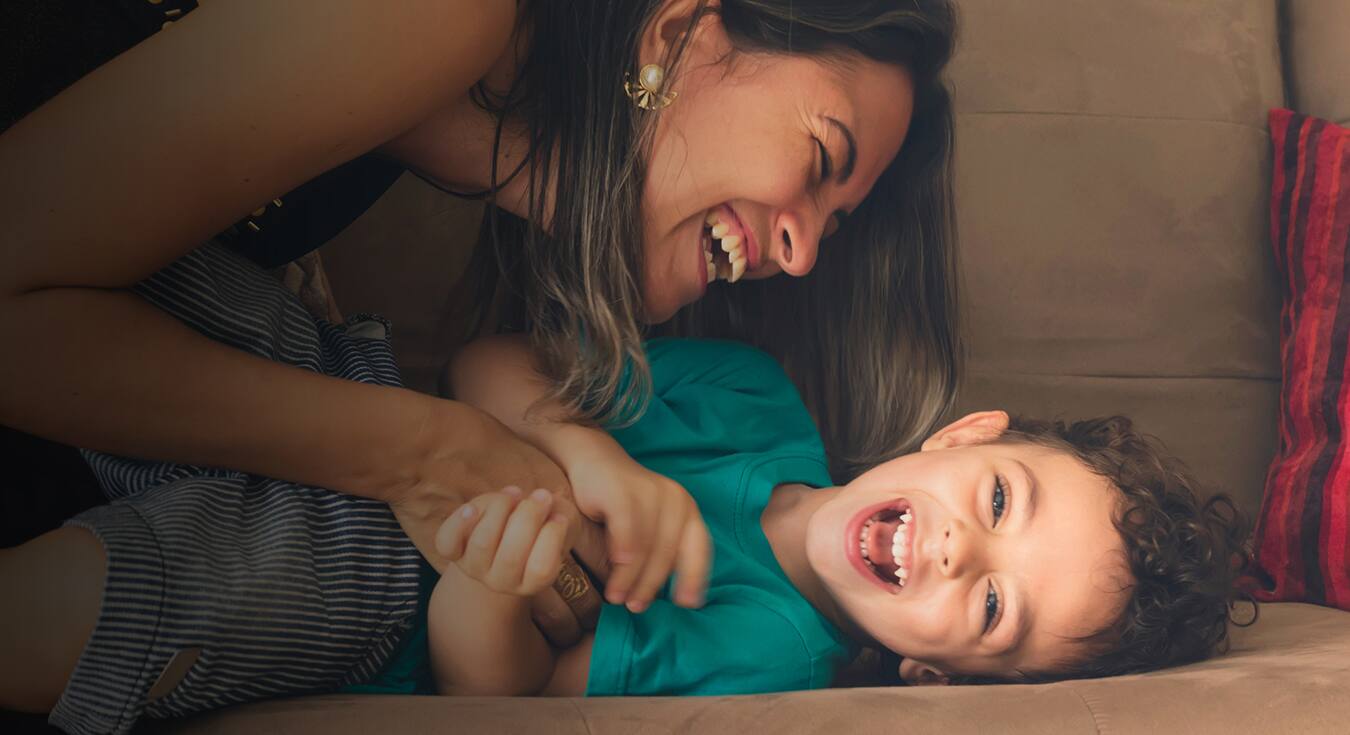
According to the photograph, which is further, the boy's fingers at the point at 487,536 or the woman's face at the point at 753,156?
the woman's face at the point at 753,156

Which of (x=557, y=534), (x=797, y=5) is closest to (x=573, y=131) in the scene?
(x=797, y=5)

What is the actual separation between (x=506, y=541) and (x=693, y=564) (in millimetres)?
150

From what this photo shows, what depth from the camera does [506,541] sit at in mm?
576

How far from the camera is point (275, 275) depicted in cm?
76

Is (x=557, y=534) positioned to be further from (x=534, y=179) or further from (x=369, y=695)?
(x=534, y=179)

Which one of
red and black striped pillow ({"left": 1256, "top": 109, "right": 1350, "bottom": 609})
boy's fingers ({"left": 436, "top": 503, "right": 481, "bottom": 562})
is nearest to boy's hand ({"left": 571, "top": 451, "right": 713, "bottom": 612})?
boy's fingers ({"left": 436, "top": 503, "right": 481, "bottom": 562})

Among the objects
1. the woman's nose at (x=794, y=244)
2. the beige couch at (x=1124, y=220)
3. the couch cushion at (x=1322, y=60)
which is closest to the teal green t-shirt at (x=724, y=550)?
the woman's nose at (x=794, y=244)

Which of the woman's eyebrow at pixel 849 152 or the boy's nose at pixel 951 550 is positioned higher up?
the woman's eyebrow at pixel 849 152

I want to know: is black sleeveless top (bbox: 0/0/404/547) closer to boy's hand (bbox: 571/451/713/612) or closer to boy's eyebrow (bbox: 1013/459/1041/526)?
boy's hand (bbox: 571/451/713/612)

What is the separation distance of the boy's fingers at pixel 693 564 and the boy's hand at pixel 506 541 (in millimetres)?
107

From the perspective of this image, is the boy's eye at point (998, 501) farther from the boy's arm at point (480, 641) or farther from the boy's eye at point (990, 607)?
the boy's arm at point (480, 641)

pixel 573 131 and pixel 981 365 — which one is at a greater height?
pixel 573 131

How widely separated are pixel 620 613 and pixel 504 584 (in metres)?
0.10

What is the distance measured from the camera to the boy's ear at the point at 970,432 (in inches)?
30.5
